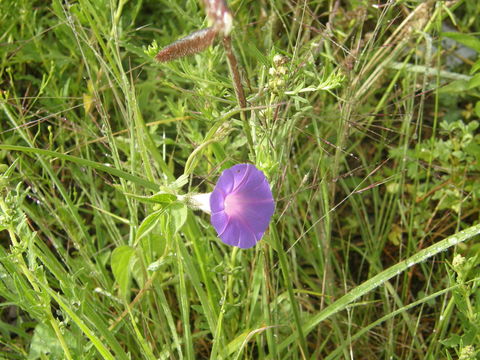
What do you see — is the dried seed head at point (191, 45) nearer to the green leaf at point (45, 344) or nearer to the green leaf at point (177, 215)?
the green leaf at point (177, 215)

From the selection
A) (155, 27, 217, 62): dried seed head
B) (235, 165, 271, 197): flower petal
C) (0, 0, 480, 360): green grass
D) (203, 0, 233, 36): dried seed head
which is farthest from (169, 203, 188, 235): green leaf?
(203, 0, 233, 36): dried seed head

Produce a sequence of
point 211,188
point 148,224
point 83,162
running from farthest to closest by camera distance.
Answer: point 211,188 < point 148,224 < point 83,162

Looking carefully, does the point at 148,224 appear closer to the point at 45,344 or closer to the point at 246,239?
the point at 246,239

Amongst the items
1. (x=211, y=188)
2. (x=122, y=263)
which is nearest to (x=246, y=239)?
(x=122, y=263)

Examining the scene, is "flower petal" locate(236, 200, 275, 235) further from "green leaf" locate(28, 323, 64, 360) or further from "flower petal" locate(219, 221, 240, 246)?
"green leaf" locate(28, 323, 64, 360)

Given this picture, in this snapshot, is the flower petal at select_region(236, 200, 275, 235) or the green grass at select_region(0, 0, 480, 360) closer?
the flower petal at select_region(236, 200, 275, 235)

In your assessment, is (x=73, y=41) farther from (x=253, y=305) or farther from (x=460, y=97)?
(x=460, y=97)
